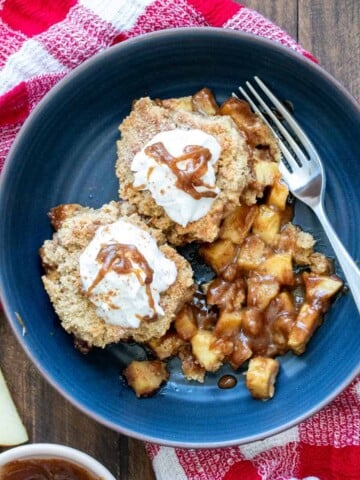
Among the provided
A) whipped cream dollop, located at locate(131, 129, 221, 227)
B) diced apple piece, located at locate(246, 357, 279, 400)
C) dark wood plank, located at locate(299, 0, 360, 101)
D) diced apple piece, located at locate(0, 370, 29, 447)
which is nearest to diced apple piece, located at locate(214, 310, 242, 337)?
diced apple piece, located at locate(246, 357, 279, 400)

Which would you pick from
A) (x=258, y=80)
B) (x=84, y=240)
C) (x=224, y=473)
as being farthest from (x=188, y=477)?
(x=258, y=80)

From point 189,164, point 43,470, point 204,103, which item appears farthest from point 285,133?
point 43,470

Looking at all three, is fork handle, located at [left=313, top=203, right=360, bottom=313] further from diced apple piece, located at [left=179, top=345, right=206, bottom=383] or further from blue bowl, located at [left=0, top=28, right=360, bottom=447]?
diced apple piece, located at [left=179, top=345, right=206, bottom=383]

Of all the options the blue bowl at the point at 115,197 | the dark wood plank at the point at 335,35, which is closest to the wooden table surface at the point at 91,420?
the dark wood plank at the point at 335,35

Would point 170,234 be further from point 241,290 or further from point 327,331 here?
point 327,331

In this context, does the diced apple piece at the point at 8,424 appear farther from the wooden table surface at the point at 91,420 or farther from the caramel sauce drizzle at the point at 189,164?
the caramel sauce drizzle at the point at 189,164
